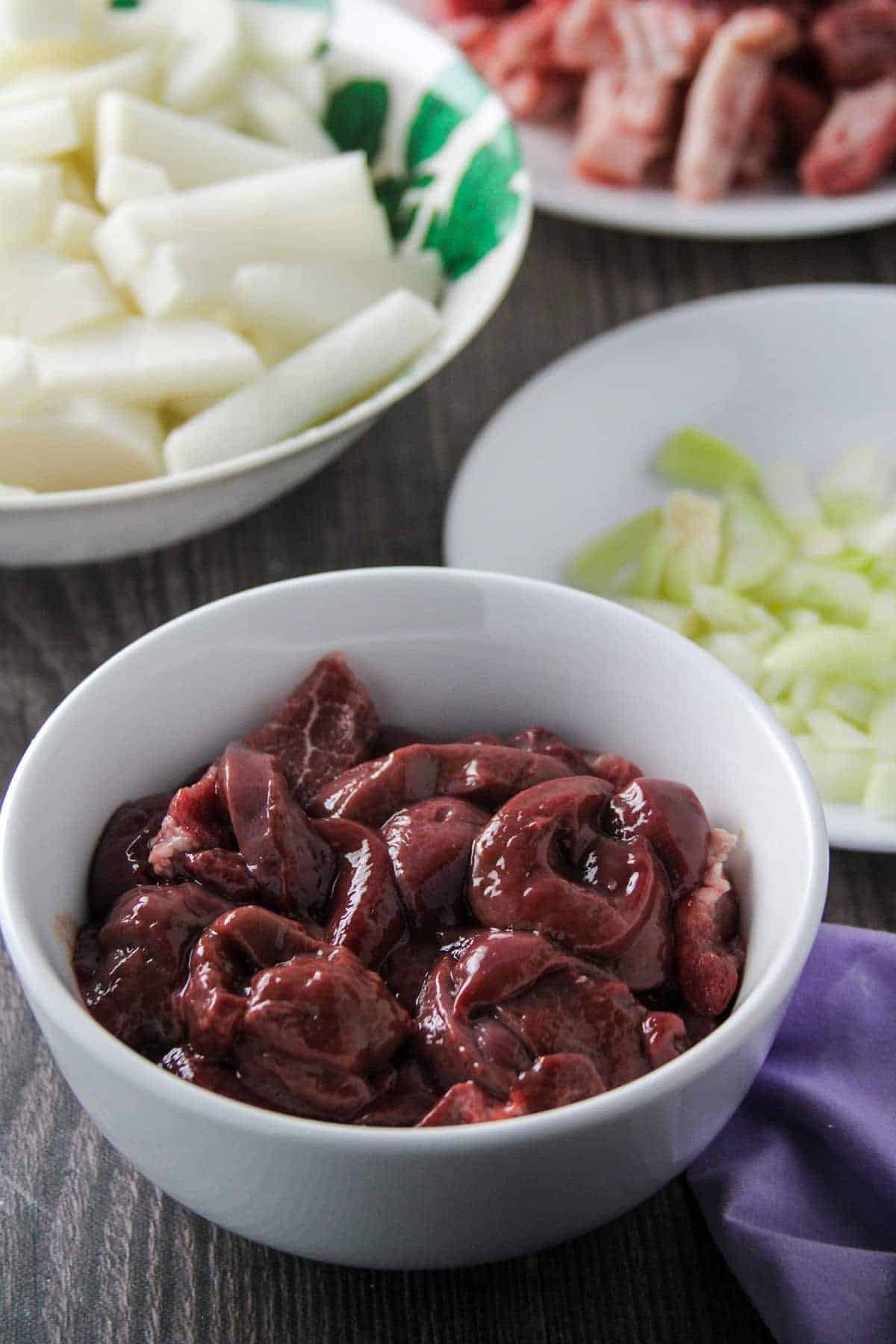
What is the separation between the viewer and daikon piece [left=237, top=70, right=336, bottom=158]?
89.4 inches

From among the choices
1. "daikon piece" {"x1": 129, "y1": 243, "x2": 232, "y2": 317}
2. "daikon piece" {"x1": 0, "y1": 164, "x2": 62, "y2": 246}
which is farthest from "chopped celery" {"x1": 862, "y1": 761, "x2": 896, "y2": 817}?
"daikon piece" {"x1": 0, "y1": 164, "x2": 62, "y2": 246}

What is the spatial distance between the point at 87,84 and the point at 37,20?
12cm

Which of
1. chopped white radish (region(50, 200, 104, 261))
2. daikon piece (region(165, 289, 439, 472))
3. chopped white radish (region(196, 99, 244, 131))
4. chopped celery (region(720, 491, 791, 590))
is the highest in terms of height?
chopped white radish (region(196, 99, 244, 131))

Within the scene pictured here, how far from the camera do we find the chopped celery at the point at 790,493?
6.91 ft

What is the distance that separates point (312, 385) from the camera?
1906 millimetres

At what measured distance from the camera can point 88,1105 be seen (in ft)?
3.58

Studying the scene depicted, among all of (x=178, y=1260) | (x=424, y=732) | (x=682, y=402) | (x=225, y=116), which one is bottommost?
(x=178, y=1260)

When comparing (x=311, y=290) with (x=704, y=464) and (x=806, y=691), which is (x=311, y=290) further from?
(x=806, y=691)

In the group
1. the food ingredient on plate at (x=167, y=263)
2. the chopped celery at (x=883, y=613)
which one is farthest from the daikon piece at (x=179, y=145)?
the chopped celery at (x=883, y=613)

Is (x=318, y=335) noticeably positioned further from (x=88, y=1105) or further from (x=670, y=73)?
(x=88, y=1105)

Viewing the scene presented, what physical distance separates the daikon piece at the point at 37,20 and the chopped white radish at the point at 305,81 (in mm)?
375

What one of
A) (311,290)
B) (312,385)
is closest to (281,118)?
(311,290)

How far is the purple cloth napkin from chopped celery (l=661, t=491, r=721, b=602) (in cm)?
65

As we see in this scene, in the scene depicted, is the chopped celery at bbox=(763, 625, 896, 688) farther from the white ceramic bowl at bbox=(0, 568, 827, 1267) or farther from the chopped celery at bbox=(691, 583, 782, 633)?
the white ceramic bowl at bbox=(0, 568, 827, 1267)
